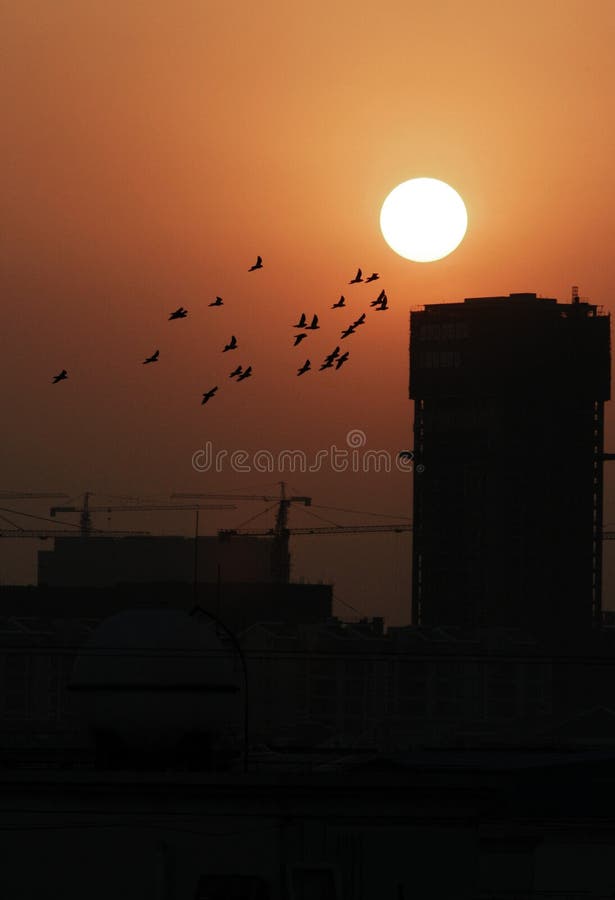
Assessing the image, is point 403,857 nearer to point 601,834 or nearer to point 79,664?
point 79,664

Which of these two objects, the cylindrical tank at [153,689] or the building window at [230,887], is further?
the cylindrical tank at [153,689]

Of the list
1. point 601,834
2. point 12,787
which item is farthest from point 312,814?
point 601,834

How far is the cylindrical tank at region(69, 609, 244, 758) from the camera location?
32.5 metres

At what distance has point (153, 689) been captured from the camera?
3241 centimetres

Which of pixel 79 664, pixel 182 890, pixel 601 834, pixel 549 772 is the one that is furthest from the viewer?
pixel 601 834

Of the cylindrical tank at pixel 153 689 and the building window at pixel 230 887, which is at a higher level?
the cylindrical tank at pixel 153 689

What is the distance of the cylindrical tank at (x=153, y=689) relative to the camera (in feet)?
107

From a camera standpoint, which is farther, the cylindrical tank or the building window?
the cylindrical tank

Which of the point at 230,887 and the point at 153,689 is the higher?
the point at 153,689

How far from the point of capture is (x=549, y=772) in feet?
156

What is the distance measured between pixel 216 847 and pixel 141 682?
3234mm

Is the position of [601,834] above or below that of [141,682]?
below

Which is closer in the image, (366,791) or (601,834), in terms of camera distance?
(366,791)

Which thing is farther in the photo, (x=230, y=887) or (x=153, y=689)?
(x=153, y=689)
